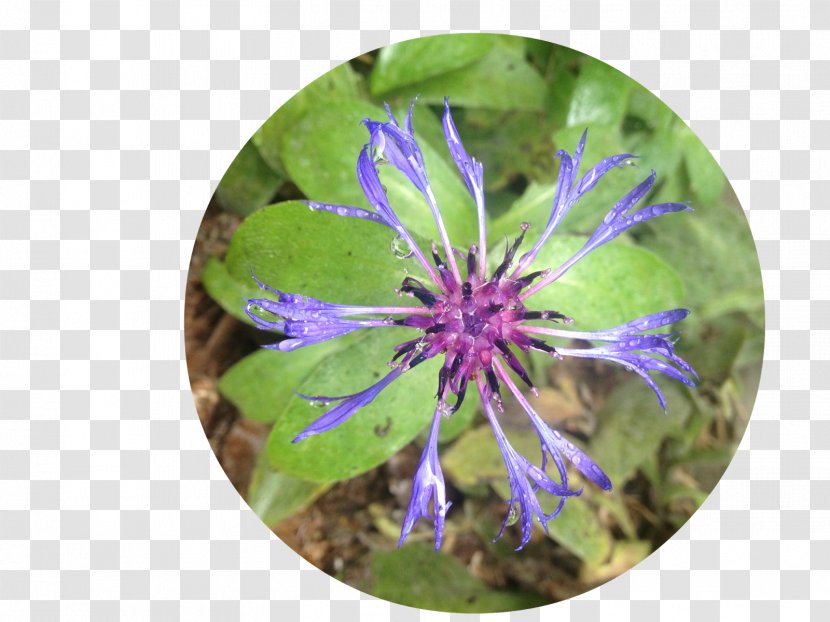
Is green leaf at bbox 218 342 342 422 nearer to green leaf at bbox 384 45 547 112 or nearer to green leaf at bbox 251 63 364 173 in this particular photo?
green leaf at bbox 251 63 364 173

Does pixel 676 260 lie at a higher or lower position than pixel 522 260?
lower

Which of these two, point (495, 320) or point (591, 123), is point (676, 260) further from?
point (495, 320)

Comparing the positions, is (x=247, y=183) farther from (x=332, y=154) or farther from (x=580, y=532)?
(x=580, y=532)

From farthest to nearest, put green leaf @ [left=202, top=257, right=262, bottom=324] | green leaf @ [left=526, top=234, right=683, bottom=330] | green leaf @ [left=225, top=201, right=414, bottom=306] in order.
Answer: green leaf @ [left=202, top=257, right=262, bottom=324]
green leaf @ [left=526, top=234, right=683, bottom=330]
green leaf @ [left=225, top=201, right=414, bottom=306]

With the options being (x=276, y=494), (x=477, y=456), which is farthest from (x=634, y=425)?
(x=276, y=494)

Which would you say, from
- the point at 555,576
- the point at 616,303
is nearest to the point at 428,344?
the point at 616,303

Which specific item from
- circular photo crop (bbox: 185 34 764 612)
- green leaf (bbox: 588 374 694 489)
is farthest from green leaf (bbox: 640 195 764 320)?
green leaf (bbox: 588 374 694 489)
